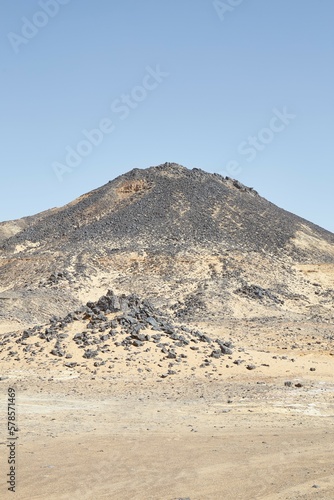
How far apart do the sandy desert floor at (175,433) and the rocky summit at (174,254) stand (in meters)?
16.0

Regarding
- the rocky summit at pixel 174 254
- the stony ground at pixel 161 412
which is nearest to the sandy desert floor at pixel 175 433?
the stony ground at pixel 161 412

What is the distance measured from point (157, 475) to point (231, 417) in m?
4.48

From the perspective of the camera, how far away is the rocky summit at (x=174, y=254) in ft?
130

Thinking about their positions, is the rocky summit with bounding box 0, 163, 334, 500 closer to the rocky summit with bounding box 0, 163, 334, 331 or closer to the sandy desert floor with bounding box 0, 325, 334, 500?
the sandy desert floor with bounding box 0, 325, 334, 500

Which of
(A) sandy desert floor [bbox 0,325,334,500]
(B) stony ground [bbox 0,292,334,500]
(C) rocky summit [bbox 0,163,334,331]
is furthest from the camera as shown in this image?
(C) rocky summit [bbox 0,163,334,331]

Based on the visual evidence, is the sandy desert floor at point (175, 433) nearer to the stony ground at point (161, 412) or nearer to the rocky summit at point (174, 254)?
the stony ground at point (161, 412)

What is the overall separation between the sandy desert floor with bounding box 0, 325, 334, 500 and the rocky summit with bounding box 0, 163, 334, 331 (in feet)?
52.6

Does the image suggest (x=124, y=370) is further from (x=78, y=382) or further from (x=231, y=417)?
(x=231, y=417)

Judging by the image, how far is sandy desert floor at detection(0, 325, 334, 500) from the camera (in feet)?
28.0

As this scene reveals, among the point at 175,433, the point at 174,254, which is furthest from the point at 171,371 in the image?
the point at 174,254

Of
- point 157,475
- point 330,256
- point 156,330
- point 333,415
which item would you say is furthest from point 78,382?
point 330,256

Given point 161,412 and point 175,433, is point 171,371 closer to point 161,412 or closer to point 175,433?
point 161,412

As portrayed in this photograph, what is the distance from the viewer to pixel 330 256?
2185 inches

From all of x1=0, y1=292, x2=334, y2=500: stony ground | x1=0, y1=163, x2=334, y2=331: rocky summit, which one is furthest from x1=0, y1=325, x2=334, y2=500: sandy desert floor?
x1=0, y1=163, x2=334, y2=331: rocky summit
